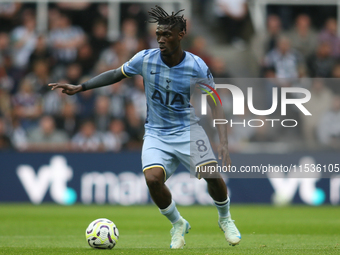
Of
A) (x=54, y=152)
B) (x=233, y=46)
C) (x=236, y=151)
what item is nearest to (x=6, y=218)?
(x=54, y=152)

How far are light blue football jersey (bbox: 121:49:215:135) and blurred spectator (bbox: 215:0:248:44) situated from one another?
30.5 ft

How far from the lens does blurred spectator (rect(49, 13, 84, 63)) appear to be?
14.9 meters

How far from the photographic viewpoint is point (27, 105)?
1375 cm

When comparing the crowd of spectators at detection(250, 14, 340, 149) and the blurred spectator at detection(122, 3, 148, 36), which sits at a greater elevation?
the blurred spectator at detection(122, 3, 148, 36)

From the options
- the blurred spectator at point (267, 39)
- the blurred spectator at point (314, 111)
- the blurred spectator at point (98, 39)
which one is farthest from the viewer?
the blurred spectator at point (98, 39)

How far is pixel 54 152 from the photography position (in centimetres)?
1310

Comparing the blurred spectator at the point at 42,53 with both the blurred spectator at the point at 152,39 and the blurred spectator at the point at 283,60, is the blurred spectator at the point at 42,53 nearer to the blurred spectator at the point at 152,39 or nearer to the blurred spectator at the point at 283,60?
the blurred spectator at the point at 152,39

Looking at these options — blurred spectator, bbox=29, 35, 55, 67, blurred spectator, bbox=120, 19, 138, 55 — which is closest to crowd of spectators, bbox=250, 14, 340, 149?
blurred spectator, bbox=120, 19, 138, 55

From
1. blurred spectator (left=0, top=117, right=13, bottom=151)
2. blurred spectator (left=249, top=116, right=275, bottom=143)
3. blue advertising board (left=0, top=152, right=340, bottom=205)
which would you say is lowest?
blue advertising board (left=0, top=152, right=340, bottom=205)

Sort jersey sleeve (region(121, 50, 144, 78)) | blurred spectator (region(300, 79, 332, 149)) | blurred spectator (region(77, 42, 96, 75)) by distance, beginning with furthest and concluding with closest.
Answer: blurred spectator (region(77, 42, 96, 75)) → blurred spectator (region(300, 79, 332, 149)) → jersey sleeve (region(121, 50, 144, 78))

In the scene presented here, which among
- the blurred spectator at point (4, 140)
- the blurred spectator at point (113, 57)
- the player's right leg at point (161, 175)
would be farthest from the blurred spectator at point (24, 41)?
the player's right leg at point (161, 175)

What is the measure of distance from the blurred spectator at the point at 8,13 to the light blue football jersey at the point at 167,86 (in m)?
10.4

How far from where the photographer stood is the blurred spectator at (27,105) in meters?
13.6

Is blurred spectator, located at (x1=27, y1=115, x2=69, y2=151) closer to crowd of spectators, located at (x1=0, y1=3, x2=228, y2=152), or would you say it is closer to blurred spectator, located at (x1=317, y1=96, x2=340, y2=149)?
crowd of spectators, located at (x1=0, y1=3, x2=228, y2=152)
